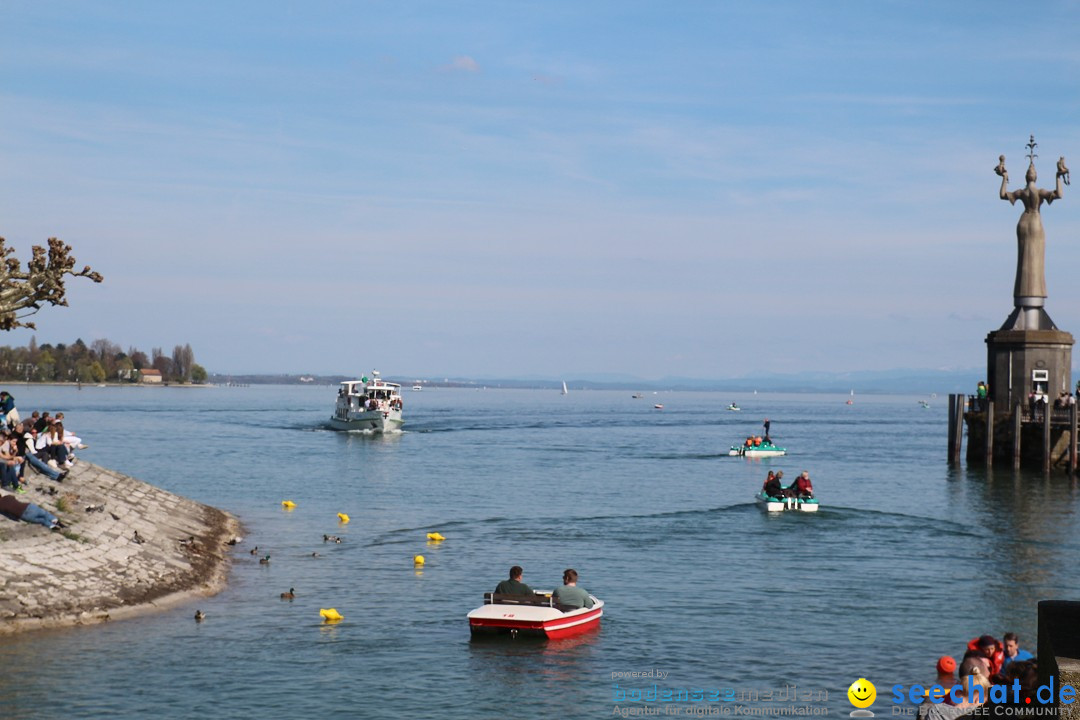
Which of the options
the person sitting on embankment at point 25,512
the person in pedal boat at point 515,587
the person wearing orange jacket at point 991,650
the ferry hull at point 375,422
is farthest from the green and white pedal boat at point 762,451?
the person wearing orange jacket at point 991,650

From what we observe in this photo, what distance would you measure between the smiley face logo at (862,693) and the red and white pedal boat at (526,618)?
6.29m

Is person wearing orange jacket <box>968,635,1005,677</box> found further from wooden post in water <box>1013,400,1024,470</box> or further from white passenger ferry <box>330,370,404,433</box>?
white passenger ferry <box>330,370,404,433</box>

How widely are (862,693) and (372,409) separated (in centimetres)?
8814

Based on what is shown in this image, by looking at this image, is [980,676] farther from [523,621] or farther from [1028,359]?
[1028,359]

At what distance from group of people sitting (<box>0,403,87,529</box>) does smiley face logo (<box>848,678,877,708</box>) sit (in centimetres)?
1866

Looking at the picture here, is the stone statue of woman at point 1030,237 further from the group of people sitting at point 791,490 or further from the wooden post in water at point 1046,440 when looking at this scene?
the group of people sitting at point 791,490

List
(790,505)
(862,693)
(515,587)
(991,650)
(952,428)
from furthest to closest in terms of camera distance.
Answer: (952,428) → (790,505) → (515,587) → (862,693) → (991,650)

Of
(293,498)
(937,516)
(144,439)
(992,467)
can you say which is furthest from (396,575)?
(144,439)

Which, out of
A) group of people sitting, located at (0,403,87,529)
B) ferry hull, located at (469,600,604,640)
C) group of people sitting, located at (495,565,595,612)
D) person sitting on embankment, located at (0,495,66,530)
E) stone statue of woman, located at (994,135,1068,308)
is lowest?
ferry hull, located at (469,600,604,640)

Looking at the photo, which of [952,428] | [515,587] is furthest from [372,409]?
[515,587]

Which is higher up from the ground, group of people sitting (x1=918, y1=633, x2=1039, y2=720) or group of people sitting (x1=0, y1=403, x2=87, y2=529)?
group of people sitting (x1=0, y1=403, x2=87, y2=529)

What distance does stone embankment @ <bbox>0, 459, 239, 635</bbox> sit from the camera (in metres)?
24.2

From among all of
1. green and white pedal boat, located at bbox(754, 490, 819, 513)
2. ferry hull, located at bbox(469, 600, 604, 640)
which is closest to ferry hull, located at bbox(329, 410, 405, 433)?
green and white pedal boat, located at bbox(754, 490, 819, 513)

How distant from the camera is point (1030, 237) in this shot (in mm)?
67188
